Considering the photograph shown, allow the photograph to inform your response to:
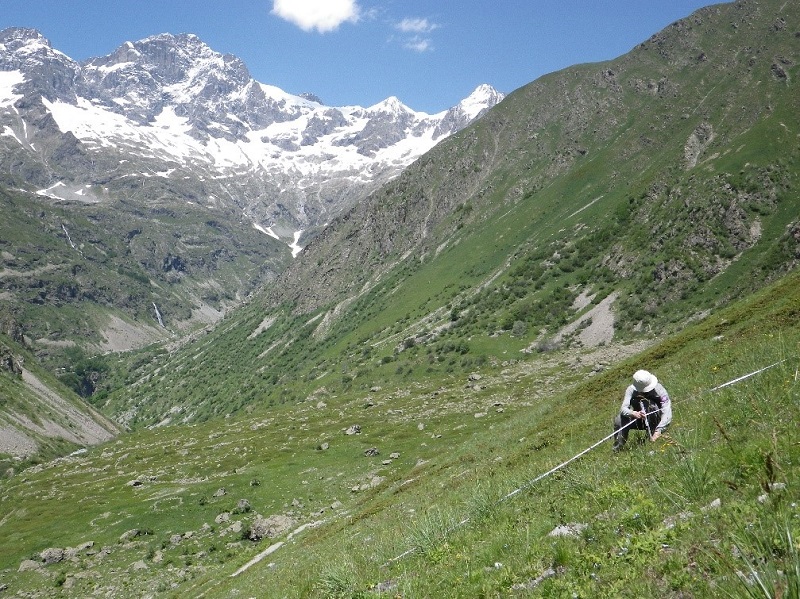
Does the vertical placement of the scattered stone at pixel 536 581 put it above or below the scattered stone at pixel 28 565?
above

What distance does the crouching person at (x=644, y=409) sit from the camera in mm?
13016

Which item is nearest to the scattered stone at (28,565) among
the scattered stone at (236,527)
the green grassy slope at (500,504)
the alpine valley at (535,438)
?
the green grassy slope at (500,504)

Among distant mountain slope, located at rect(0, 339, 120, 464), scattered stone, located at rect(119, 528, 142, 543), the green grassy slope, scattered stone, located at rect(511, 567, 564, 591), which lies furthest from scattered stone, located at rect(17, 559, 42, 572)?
distant mountain slope, located at rect(0, 339, 120, 464)

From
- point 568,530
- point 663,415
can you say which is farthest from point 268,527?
point 568,530

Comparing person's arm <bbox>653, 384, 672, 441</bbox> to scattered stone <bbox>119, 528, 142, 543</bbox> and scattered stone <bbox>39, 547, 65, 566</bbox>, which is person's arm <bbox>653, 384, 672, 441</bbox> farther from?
scattered stone <bbox>39, 547, 65, 566</bbox>

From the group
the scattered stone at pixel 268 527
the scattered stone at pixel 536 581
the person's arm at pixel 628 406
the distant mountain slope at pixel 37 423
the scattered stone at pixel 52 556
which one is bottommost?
the scattered stone at pixel 268 527

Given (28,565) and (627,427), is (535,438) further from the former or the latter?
(28,565)

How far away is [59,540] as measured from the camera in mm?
49125

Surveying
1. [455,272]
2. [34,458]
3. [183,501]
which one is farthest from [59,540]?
[455,272]

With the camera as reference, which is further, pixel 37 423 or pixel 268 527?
pixel 37 423

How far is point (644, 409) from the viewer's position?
523 inches

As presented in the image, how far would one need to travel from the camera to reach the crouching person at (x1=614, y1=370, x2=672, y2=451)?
13.0 metres

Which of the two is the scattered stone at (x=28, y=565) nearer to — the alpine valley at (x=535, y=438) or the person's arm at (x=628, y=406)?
the alpine valley at (x=535, y=438)

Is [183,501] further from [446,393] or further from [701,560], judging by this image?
[701,560]
